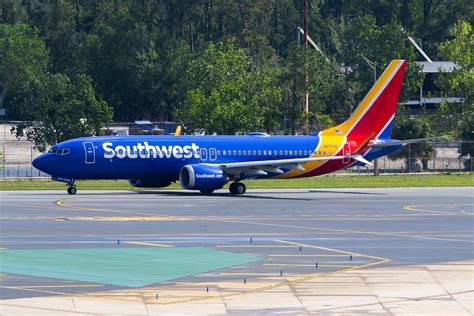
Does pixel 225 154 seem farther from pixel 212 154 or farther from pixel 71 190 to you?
pixel 71 190

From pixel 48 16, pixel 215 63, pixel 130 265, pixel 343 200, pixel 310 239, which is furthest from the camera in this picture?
pixel 48 16

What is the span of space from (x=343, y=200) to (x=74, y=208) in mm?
14890

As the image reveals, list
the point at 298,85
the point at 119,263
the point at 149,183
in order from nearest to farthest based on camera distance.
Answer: the point at 119,263
the point at 149,183
the point at 298,85

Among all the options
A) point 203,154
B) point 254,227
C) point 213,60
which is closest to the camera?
point 254,227

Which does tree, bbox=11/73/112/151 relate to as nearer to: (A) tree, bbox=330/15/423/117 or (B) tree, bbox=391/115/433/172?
(B) tree, bbox=391/115/433/172

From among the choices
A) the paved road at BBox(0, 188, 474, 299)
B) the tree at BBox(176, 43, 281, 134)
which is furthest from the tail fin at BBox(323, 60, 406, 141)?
the tree at BBox(176, 43, 281, 134)

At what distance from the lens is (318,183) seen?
75188 millimetres

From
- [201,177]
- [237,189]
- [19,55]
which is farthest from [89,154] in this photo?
[19,55]

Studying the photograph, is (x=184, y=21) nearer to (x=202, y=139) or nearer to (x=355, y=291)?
(x=202, y=139)

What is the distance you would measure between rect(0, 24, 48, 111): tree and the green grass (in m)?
77.6

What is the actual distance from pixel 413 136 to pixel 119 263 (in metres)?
71.8

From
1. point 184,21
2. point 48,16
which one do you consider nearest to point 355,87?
point 184,21

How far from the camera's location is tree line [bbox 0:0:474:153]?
97.4 m

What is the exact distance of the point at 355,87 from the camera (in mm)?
137875
